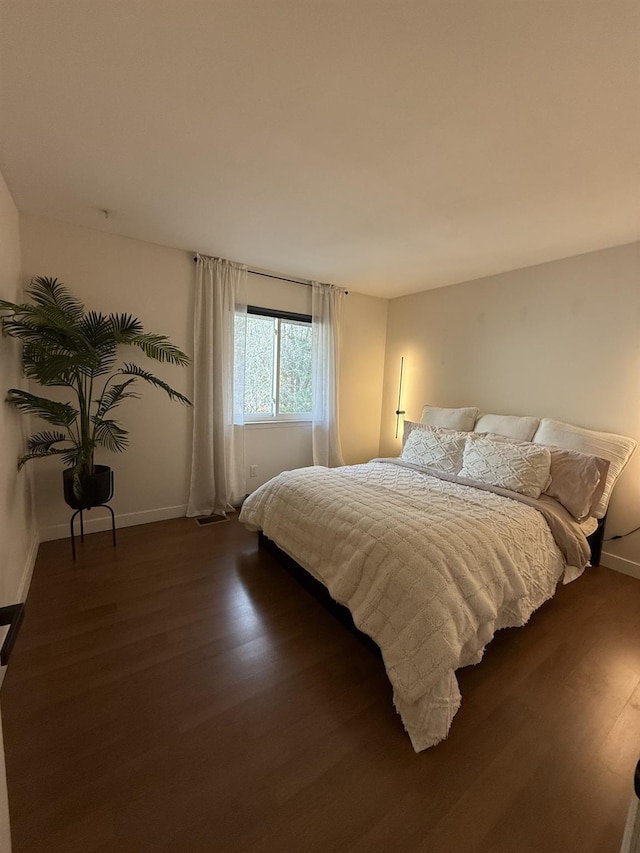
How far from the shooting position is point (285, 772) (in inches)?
47.9

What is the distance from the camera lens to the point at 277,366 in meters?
3.81

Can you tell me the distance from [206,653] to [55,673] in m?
0.65

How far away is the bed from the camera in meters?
1.40

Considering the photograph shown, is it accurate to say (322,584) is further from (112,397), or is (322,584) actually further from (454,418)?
(454,418)

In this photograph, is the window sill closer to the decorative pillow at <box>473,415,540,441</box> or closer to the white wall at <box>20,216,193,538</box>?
the white wall at <box>20,216,193,538</box>

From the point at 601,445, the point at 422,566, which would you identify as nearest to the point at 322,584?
the point at 422,566

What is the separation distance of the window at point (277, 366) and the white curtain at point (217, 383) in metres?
0.18

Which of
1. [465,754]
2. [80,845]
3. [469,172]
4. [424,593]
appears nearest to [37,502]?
[80,845]

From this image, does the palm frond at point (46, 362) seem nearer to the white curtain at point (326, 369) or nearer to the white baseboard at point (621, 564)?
the white curtain at point (326, 369)

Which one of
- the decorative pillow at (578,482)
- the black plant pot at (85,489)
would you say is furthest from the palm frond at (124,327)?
the decorative pillow at (578,482)

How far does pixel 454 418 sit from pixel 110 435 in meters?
3.07

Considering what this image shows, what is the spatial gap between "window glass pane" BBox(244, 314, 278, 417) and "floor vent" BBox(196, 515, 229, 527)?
108 cm

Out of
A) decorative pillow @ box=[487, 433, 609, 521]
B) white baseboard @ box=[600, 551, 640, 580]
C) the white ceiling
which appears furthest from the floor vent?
white baseboard @ box=[600, 551, 640, 580]

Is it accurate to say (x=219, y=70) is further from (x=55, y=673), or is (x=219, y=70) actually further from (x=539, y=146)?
(x=55, y=673)
